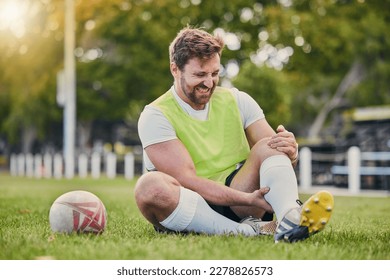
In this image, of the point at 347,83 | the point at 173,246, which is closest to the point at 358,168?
the point at 173,246

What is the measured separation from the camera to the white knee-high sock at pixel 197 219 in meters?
5.40

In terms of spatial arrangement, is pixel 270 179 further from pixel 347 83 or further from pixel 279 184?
pixel 347 83

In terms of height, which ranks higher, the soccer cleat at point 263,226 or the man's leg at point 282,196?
the man's leg at point 282,196

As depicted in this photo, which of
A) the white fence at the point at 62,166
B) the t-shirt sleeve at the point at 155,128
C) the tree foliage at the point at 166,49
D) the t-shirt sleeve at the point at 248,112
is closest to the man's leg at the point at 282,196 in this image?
the t-shirt sleeve at the point at 248,112

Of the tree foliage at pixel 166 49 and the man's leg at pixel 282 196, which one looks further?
the tree foliage at pixel 166 49

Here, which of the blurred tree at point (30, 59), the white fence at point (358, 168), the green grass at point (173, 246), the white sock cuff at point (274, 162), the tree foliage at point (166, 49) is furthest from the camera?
the blurred tree at point (30, 59)

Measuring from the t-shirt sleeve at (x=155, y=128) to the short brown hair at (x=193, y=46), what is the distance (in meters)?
0.42

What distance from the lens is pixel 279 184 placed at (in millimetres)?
5168

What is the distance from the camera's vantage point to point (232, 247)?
15.8ft

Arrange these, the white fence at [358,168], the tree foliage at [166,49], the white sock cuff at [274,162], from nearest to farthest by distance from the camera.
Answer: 1. the white sock cuff at [274,162]
2. the white fence at [358,168]
3. the tree foliage at [166,49]

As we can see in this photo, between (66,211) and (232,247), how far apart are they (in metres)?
1.46

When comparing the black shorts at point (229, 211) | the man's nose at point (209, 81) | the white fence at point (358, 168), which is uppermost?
the man's nose at point (209, 81)

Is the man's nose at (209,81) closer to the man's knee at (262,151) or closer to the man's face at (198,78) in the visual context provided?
the man's face at (198,78)
